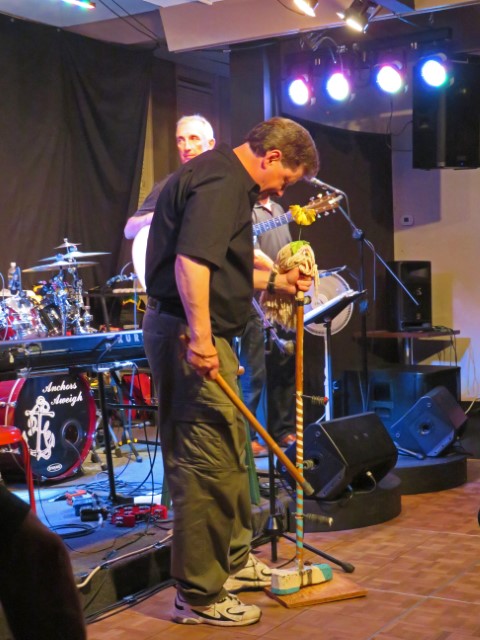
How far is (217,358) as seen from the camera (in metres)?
3.11

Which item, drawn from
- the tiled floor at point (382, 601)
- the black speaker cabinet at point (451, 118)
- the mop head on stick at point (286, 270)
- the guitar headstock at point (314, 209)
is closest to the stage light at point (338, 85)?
the black speaker cabinet at point (451, 118)

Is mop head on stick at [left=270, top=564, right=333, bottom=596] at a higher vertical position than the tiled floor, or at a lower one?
higher

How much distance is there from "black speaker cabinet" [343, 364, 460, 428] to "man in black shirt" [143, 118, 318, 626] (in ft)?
12.1

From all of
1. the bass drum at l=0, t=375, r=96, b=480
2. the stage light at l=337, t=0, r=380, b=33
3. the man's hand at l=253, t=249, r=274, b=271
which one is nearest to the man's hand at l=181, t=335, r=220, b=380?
the man's hand at l=253, t=249, r=274, b=271

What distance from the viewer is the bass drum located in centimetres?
533

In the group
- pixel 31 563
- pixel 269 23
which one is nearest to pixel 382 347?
pixel 269 23

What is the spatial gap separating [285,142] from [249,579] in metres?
1.72

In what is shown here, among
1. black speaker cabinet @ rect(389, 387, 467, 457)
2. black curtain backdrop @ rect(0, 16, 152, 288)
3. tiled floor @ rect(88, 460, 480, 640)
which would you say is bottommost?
tiled floor @ rect(88, 460, 480, 640)

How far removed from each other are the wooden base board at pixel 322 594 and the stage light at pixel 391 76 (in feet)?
16.6

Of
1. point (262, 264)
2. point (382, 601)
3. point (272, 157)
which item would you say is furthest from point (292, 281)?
point (382, 601)

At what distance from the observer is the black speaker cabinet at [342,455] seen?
4.50m

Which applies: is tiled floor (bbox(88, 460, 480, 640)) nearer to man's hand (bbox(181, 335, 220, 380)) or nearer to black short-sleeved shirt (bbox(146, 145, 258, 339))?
man's hand (bbox(181, 335, 220, 380))

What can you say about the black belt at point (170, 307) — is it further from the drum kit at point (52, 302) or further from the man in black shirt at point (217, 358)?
the drum kit at point (52, 302)

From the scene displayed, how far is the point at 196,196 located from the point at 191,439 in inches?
33.3
